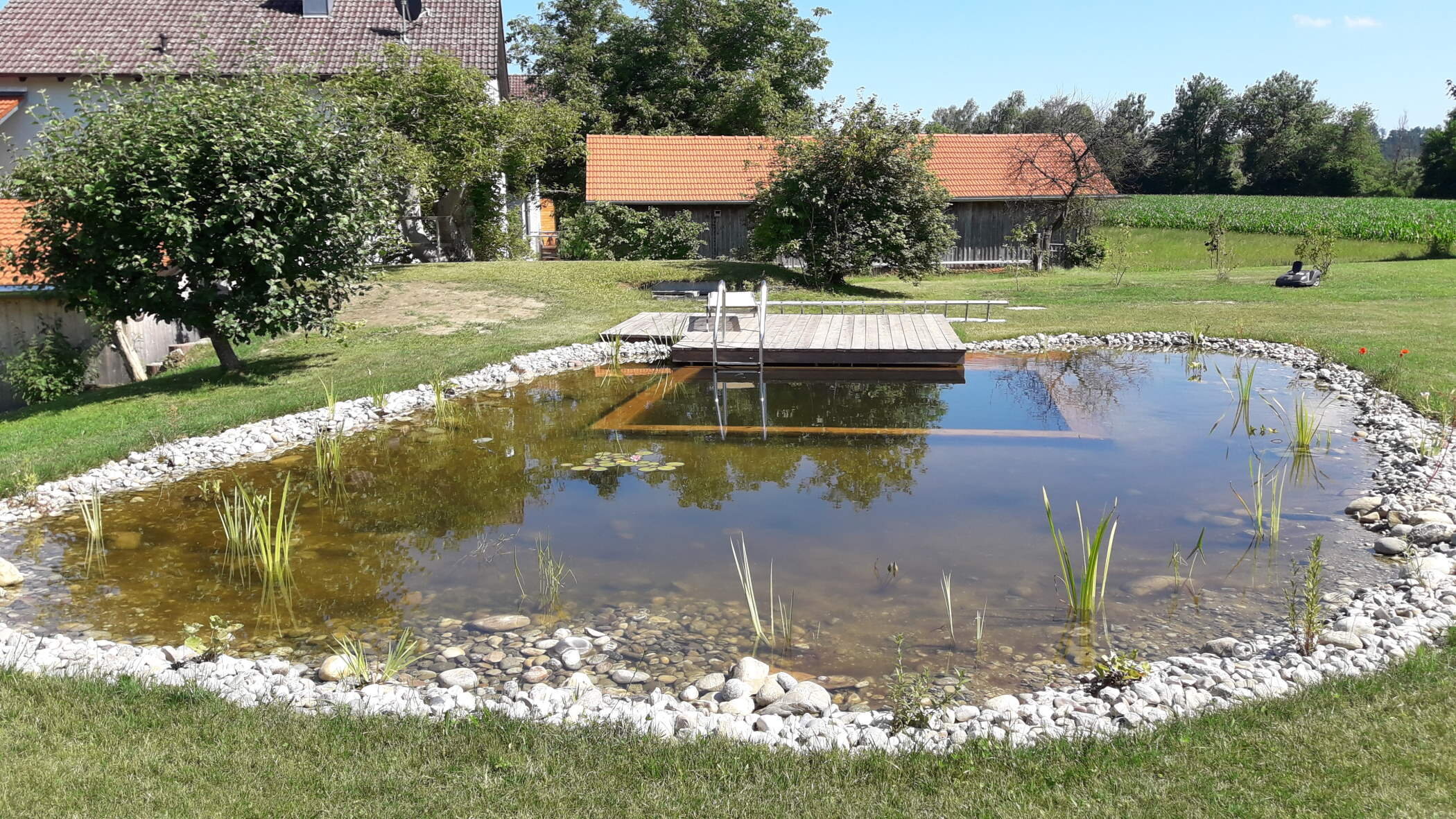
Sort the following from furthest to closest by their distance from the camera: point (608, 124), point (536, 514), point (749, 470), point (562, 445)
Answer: point (608, 124), point (562, 445), point (749, 470), point (536, 514)

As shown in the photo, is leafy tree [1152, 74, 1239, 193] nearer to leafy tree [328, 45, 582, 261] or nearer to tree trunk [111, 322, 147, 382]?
leafy tree [328, 45, 582, 261]

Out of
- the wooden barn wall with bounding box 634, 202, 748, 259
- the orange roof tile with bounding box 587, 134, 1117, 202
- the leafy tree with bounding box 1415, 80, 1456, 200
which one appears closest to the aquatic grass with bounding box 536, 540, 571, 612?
the orange roof tile with bounding box 587, 134, 1117, 202

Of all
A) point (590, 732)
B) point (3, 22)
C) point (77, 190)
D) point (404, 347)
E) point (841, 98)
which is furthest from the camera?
point (3, 22)

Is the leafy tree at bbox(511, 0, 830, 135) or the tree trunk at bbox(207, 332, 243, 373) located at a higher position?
the leafy tree at bbox(511, 0, 830, 135)

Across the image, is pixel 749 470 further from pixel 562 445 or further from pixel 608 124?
pixel 608 124

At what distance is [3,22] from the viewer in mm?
24422

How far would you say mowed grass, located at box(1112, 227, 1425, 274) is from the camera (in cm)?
2994

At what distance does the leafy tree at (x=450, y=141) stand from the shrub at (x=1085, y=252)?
1458 centimetres

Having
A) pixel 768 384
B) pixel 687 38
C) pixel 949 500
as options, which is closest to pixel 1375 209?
pixel 687 38

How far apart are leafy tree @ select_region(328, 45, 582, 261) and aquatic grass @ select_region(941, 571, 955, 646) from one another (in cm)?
1530

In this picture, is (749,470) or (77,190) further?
(77,190)

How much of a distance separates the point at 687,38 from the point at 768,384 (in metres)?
25.5

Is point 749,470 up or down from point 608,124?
down

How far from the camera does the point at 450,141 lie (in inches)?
848
